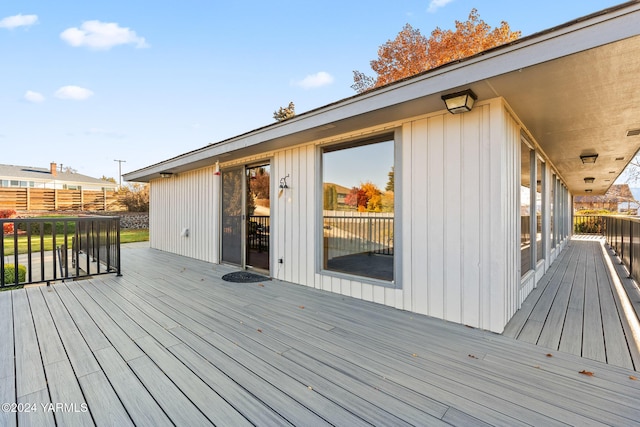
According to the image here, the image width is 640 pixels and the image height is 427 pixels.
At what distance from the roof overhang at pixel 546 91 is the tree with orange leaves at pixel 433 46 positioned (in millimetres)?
9407

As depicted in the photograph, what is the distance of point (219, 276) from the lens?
4656mm

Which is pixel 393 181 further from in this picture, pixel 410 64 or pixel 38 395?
pixel 410 64

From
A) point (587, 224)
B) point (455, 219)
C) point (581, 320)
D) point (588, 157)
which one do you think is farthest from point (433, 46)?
point (581, 320)

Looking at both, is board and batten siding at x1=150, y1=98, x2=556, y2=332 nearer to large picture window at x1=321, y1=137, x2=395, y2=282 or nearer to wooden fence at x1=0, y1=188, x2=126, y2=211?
large picture window at x1=321, y1=137, x2=395, y2=282

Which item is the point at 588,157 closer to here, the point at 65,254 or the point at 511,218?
the point at 511,218

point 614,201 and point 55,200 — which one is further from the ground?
point 614,201

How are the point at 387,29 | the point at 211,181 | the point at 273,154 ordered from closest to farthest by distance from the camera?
the point at 273,154 < the point at 211,181 < the point at 387,29

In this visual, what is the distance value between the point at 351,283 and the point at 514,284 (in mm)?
1762

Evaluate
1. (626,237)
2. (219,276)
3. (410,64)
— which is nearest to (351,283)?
(219,276)

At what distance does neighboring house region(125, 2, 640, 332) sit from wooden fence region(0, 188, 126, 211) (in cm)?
1518

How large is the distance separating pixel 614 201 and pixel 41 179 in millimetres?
43612

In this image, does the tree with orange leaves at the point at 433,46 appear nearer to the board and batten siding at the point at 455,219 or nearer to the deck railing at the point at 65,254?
the board and batten siding at the point at 455,219

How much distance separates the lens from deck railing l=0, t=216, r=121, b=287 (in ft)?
11.9

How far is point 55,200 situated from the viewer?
48.6 feet
